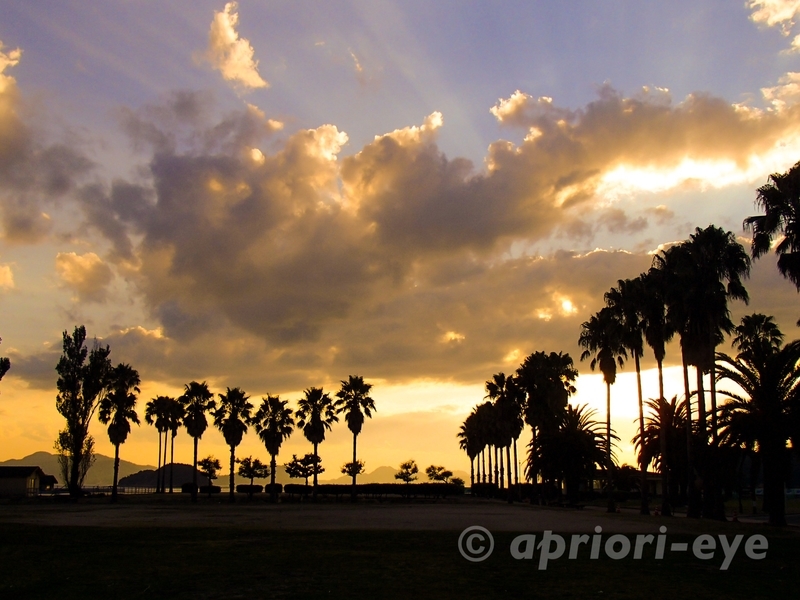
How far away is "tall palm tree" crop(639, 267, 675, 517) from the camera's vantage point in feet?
162

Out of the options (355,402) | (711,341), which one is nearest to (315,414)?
(355,402)

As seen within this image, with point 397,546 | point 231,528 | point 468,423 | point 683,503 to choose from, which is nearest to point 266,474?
point 468,423

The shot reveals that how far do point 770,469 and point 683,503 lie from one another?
4090 cm

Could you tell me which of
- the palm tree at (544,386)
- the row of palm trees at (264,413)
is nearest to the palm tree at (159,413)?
the row of palm trees at (264,413)

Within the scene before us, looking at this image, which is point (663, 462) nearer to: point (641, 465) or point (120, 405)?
point (641, 465)

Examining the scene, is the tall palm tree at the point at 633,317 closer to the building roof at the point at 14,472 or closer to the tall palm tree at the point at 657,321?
the tall palm tree at the point at 657,321

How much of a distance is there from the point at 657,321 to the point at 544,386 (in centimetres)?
3256

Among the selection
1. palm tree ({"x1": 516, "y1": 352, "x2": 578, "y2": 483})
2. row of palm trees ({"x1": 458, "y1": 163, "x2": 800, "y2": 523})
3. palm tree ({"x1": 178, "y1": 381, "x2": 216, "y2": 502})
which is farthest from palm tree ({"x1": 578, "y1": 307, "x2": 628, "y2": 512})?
palm tree ({"x1": 178, "y1": 381, "x2": 216, "y2": 502})

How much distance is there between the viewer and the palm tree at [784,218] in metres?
32.6

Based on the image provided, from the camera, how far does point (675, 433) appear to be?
2972 inches

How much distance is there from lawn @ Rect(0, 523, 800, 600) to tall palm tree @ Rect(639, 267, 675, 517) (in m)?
24.7

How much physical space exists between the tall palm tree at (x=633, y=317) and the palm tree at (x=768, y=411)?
39.7ft

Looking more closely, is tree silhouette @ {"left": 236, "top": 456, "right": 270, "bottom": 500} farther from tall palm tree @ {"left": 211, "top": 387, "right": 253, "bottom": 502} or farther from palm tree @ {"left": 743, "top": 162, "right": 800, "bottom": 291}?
palm tree @ {"left": 743, "top": 162, "right": 800, "bottom": 291}

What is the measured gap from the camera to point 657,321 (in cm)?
5103
